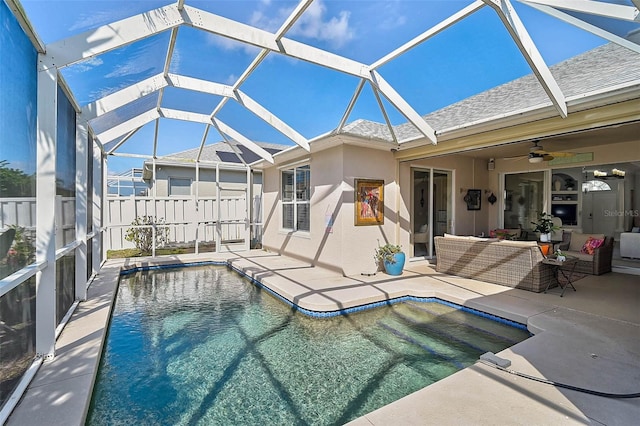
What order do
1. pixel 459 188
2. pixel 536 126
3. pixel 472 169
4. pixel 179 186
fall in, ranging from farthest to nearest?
pixel 179 186
pixel 472 169
pixel 459 188
pixel 536 126

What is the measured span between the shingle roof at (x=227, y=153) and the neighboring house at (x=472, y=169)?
2.96ft

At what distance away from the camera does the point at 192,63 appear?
5.48 metres

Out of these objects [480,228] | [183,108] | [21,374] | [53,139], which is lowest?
[21,374]

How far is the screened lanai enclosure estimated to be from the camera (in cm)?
260

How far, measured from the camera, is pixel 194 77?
609 cm

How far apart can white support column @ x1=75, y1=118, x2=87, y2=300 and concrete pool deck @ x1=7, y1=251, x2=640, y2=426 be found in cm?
36

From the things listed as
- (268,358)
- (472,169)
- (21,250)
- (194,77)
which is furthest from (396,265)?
(21,250)

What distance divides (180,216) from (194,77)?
20.4ft

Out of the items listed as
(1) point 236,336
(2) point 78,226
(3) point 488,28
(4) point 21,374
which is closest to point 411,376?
(1) point 236,336

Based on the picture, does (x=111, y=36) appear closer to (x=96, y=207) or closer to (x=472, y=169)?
(x=96, y=207)

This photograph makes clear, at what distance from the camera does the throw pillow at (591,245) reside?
A: 6273 mm

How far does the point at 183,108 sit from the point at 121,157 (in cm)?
327

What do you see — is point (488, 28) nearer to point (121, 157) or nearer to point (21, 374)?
point (21, 374)

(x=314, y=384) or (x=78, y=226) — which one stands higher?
(x=78, y=226)
